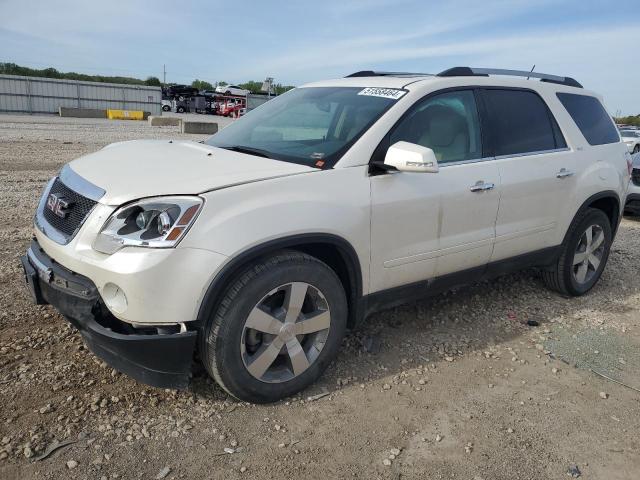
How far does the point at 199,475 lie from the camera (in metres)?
2.41

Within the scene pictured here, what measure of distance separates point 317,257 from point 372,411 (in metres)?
0.93

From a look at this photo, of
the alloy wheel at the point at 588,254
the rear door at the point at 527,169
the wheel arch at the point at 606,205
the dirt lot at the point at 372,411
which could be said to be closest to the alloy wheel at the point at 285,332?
the dirt lot at the point at 372,411

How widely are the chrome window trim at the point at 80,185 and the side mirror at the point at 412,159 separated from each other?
1566mm

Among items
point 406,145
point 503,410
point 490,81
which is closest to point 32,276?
point 406,145

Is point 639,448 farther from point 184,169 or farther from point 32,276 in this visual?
point 32,276

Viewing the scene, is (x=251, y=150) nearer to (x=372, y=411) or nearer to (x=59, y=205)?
(x=59, y=205)

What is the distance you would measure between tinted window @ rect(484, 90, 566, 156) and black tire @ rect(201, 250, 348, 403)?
1.78m

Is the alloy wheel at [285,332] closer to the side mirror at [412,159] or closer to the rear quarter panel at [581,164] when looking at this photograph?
the side mirror at [412,159]

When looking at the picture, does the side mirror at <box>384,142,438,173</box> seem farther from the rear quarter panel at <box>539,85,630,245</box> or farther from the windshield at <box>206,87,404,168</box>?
the rear quarter panel at <box>539,85,630,245</box>

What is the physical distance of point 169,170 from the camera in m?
2.85

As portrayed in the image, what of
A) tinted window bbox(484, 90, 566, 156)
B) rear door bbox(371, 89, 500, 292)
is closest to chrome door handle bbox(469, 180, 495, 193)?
rear door bbox(371, 89, 500, 292)

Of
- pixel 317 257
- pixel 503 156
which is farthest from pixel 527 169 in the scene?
pixel 317 257

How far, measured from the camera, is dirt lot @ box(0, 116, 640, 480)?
2523 mm

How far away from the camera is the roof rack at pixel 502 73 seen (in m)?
3.81
